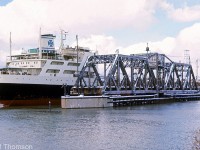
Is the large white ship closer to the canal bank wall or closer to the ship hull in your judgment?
the ship hull

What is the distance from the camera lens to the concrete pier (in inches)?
2815

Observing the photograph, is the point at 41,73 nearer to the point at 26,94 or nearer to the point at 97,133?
the point at 26,94

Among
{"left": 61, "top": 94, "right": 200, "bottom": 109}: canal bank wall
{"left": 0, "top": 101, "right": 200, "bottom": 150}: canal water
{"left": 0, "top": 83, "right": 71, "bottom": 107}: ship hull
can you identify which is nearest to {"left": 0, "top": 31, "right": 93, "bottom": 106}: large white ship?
{"left": 0, "top": 83, "right": 71, "bottom": 107}: ship hull

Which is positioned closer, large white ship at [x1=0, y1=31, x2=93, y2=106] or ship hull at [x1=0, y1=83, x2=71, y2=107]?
ship hull at [x1=0, y1=83, x2=71, y2=107]

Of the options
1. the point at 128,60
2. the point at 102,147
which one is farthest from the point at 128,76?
the point at 102,147

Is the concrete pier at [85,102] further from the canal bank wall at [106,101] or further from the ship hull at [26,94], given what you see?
the ship hull at [26,94]

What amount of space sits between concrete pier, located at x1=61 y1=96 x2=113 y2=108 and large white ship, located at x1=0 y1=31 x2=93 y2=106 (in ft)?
33.3

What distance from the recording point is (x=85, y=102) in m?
73.5

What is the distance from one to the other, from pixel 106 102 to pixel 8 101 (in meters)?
17.6

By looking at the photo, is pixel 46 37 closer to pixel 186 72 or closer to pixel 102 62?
pixel 102 62

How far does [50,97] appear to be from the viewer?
274ft

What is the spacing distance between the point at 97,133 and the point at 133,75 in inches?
2161

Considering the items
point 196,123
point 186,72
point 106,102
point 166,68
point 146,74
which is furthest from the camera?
point 186,72

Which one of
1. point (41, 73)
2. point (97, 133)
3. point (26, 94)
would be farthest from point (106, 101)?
point (97, 133)
